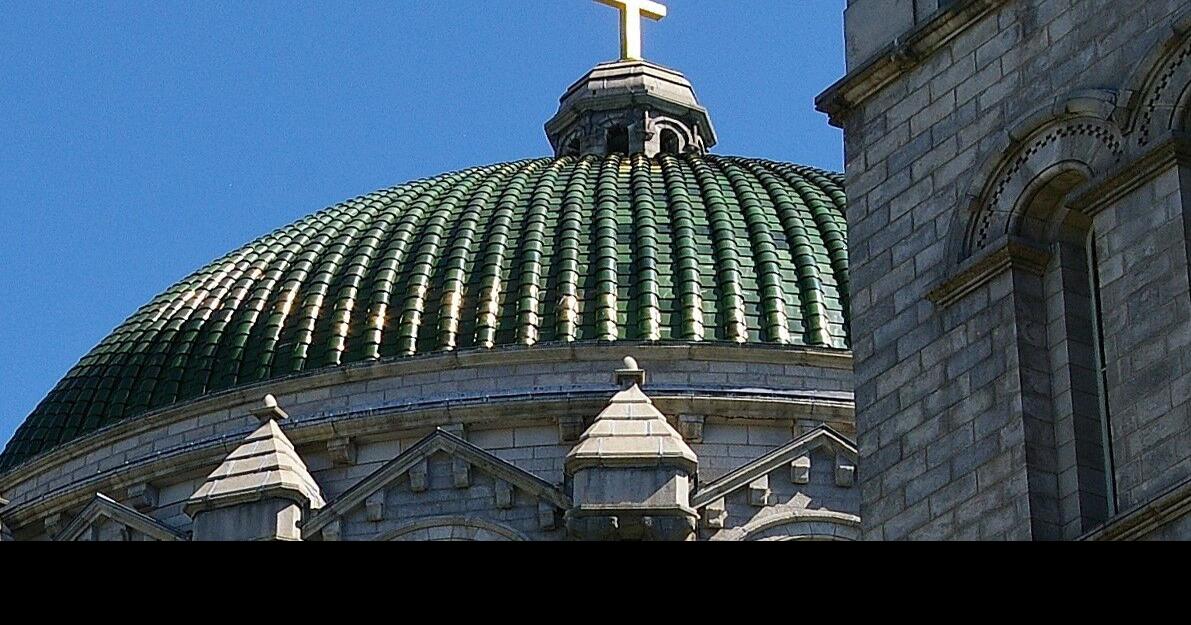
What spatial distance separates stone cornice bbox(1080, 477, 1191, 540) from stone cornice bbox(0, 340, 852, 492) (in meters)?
22.9

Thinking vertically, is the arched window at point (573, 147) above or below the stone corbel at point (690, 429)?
above

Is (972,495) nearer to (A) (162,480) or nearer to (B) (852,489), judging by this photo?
(B) (852,489)

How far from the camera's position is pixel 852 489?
136ft

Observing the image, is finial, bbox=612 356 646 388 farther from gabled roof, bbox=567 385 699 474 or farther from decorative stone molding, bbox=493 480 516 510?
decorative stone molding, bbox=493 480 516 510

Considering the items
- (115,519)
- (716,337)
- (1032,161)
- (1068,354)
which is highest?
(716,337)

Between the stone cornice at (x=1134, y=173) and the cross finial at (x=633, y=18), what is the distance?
3006 cm

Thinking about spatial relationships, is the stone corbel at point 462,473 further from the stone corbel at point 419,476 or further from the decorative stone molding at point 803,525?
the decorative stone molding at point 803,525

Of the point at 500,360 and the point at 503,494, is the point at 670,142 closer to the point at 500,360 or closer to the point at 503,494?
the point at 500,360

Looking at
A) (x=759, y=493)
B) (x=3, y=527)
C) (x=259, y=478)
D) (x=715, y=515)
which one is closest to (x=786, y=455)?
(x=759, y=493)

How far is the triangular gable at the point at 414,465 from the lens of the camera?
4159 cm

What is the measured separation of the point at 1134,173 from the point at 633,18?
31.0m

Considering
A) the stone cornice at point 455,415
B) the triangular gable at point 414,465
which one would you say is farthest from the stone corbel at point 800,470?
the triangular gable at point 414,465

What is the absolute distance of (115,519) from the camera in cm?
4319
